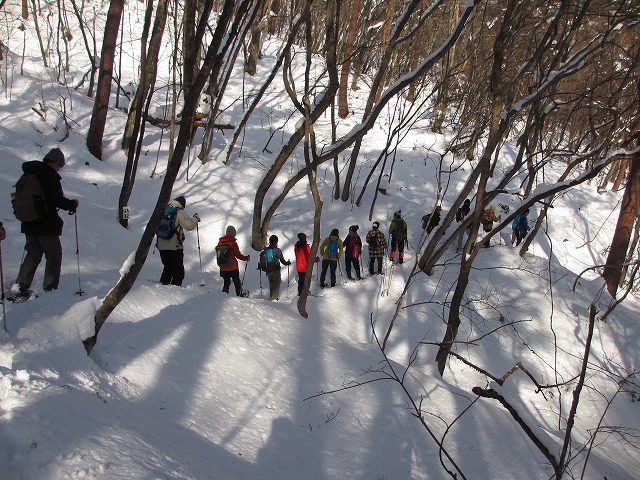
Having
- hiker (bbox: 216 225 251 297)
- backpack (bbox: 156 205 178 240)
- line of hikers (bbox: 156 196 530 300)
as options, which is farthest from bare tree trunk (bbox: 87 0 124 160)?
backpack (bbox: 156 205 178 240)

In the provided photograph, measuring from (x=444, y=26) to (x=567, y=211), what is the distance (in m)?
10.9

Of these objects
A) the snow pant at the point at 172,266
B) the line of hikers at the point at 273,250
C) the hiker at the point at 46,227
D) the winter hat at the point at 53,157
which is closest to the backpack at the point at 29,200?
the hiker at the point at 46,227

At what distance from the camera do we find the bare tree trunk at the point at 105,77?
11.4m

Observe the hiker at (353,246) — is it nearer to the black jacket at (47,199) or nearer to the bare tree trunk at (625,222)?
the bare tree trunk at (625,222)

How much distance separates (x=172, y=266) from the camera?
7.24 metres

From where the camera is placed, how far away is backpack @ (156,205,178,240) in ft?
22.7

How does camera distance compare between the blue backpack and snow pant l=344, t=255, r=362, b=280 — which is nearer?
the blue backpack

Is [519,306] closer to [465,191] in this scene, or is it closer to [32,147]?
[465,191]

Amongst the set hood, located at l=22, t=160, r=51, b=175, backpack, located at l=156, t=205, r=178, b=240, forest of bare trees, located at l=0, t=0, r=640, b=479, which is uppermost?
forest of bare trees, located at l=0, t=0, r=640, b=479

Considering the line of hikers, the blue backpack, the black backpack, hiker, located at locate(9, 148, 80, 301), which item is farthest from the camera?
the black backpack

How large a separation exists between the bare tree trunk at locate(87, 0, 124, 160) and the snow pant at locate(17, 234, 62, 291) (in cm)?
865

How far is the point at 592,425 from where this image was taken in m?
7.39

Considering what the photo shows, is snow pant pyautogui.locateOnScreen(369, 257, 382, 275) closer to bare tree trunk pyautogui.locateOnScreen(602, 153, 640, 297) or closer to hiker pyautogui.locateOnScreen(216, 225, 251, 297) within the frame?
hiker pyautogui.locateOnScreen(216, 225, 251, 297)

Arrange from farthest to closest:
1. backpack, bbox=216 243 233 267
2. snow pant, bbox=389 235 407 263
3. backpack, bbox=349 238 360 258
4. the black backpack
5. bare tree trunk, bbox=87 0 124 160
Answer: bare tree trunk, bbox=87 0 124 160 < snow pant, bbox=389 235 407 263 < the black backpack < backpack, bbox=349 238 360 258 < backpack, bbox=216 243 233 267
